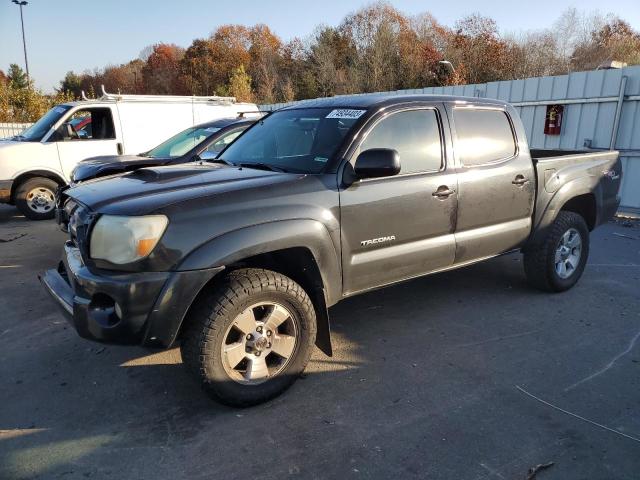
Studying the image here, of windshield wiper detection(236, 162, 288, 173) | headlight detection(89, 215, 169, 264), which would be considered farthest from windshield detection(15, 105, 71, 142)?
headlight detection(89, 215, 169, 264)

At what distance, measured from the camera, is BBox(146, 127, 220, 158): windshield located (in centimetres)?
729

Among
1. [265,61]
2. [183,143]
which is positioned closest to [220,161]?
[183,143]

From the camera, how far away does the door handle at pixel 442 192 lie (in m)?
3.74

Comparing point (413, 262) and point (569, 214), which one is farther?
point (569, 214)

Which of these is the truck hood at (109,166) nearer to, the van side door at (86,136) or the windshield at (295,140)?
the van side door at (86,136)

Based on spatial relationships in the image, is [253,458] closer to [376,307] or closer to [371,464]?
[371,464]

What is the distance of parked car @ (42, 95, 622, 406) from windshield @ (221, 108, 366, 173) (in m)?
0.02

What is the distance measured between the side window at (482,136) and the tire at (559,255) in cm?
95

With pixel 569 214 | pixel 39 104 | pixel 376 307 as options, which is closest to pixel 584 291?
pixel 569 214

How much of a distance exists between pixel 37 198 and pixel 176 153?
3294mm

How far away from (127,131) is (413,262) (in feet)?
25.4

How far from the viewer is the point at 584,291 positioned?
16.6 feet

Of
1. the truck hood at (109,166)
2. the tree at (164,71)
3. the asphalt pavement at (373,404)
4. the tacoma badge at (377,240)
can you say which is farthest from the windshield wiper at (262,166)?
the tree at (164,71)

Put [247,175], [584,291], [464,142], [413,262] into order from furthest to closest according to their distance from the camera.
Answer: [584,291] → [464,142] → [413,262] → [247,175]
